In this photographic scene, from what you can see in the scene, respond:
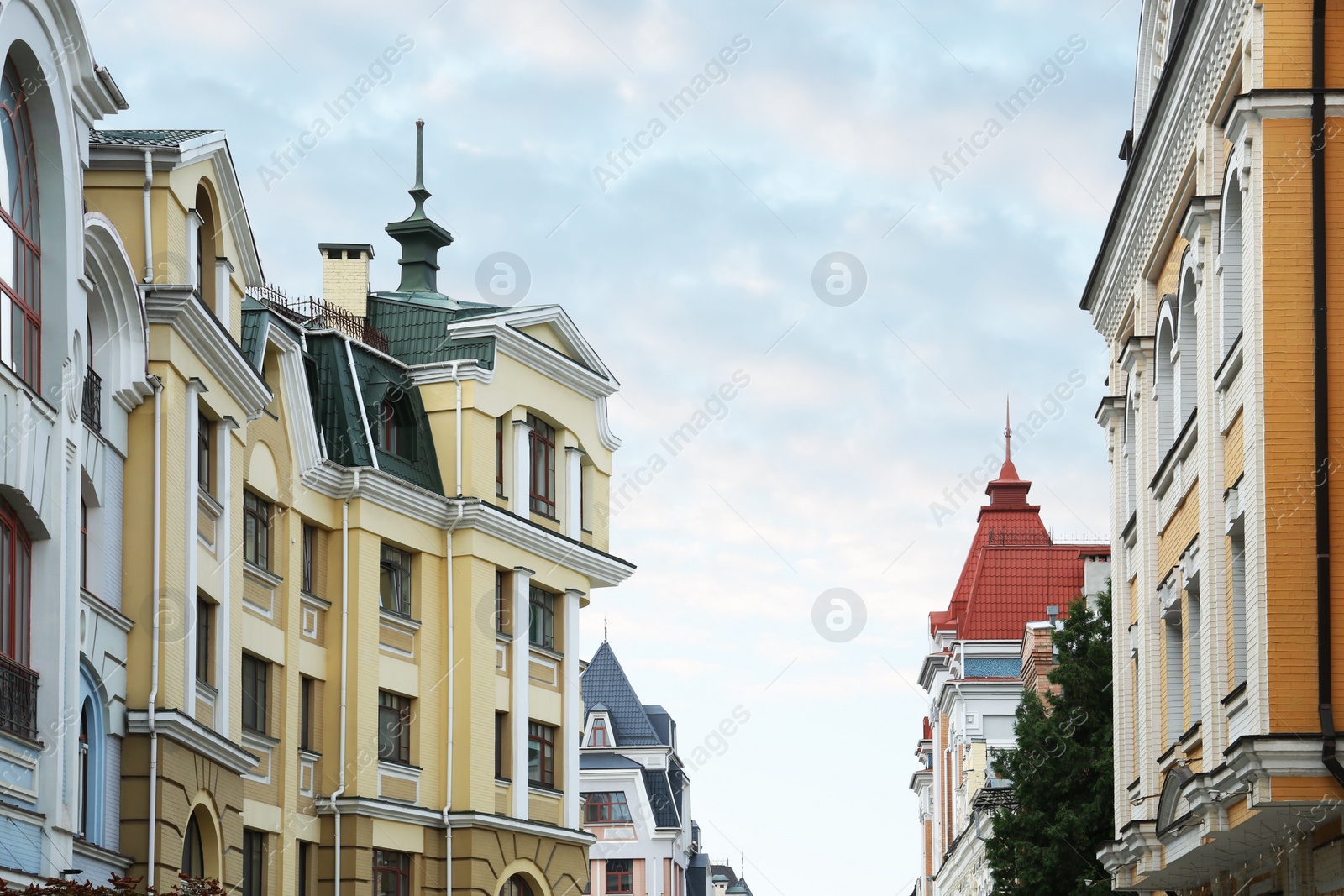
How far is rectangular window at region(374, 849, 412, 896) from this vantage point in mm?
35219

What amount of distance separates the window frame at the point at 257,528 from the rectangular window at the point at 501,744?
7.50 m

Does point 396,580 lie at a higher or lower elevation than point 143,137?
lower

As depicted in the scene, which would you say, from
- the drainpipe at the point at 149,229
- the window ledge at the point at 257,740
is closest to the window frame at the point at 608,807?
the window ledge at the point at 257,740

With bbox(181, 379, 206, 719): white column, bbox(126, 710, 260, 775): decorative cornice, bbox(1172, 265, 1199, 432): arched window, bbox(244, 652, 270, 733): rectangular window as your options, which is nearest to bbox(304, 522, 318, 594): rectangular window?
A: bbox(244, 652, 270, 733): rectangular window

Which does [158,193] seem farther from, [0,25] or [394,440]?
[394,440]

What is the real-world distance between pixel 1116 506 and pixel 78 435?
49.9 feet

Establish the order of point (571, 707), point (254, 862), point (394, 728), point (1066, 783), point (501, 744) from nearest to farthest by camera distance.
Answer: point (254, 862), point (1066, 783), point (394, 728), point (501, 744), point (571, 707)

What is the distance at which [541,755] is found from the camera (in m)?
39.9

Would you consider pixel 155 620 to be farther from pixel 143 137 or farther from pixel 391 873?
pixel 391 873

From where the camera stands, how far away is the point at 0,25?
1891 centimetres

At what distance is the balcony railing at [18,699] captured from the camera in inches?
751

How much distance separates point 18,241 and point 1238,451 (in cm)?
1265

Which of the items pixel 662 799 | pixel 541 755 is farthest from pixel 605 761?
pixel 541 755

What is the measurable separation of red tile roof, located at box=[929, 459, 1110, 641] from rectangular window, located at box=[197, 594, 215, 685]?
143 feet
